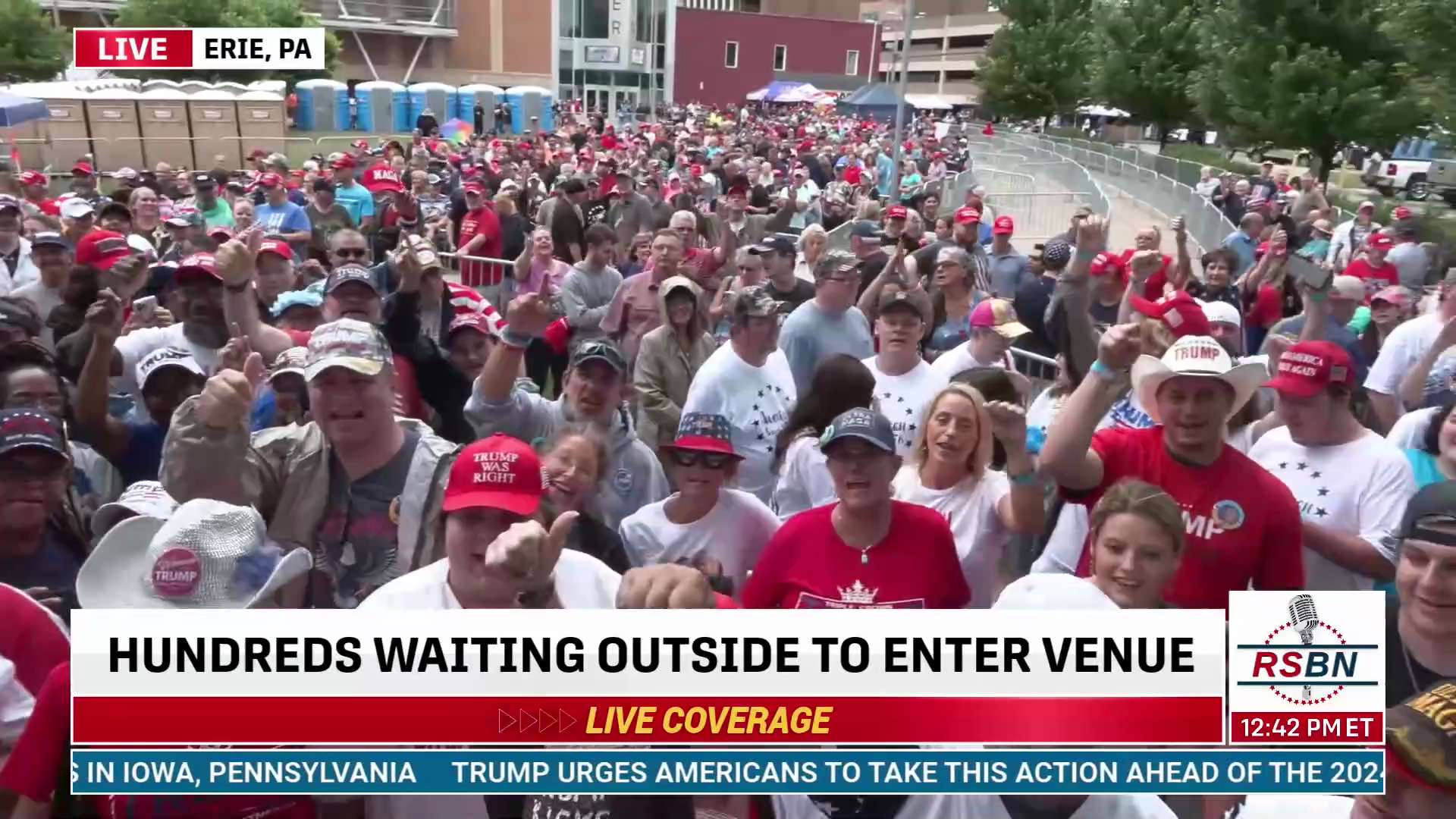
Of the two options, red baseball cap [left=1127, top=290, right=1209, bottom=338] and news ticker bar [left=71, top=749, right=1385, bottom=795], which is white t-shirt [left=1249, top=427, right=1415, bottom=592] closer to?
red baseball cap [left=1127, top=290, right=1209, bottom=338]

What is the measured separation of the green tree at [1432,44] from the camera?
13469mm

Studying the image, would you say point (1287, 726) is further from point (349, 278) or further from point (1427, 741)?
point (349, 278)

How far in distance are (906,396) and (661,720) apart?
2.66 m

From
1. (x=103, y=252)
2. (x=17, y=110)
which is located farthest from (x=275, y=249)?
(x=17, y=110)

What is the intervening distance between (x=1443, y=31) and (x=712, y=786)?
1483 centimetres

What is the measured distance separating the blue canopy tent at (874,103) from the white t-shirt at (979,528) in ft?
128

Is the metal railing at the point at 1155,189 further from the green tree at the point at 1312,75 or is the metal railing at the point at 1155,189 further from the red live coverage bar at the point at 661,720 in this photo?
the red live coverage bar at the point at 661,720

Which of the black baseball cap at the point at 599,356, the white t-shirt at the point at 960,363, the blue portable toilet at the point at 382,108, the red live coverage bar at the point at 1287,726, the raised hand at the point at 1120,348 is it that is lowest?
the blue portable toilet at the point at 382,108

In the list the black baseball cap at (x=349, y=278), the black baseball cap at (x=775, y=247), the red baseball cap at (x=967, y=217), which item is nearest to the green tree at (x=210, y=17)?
the red baseball cap at (x=967, y=217)

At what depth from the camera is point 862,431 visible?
3369 millimetres

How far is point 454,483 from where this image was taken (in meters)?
2.87

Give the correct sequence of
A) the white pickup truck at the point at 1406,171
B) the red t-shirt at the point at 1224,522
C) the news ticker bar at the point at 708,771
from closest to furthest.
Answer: the news ticker bar at the point at 708,771, the red t-shirt at the point at 1224,522, the white pickup truck at the point at 1406,171

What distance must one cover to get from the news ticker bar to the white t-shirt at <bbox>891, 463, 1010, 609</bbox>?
3.46 ft

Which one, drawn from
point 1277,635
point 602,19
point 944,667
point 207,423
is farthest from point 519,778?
point 602,19
